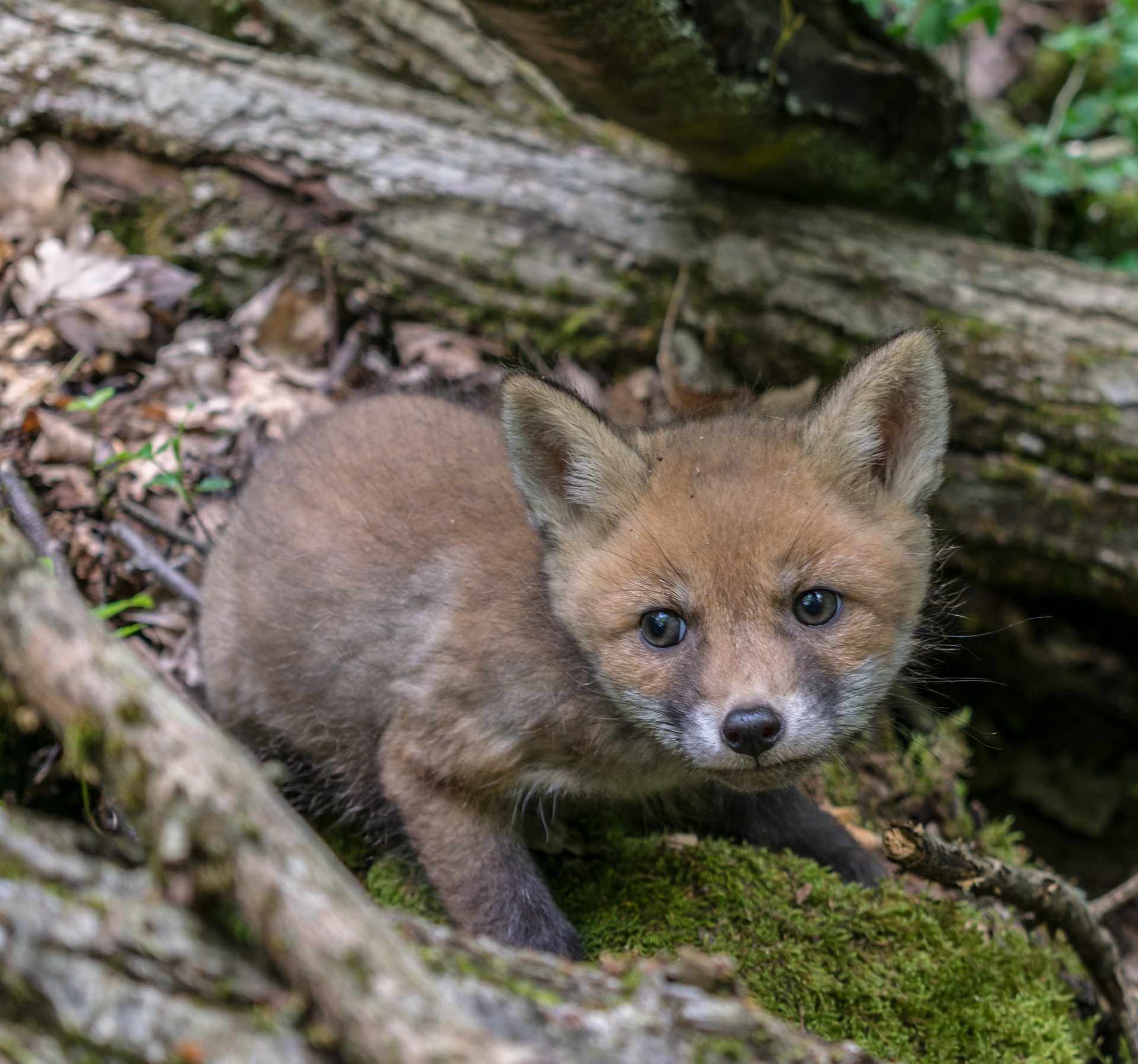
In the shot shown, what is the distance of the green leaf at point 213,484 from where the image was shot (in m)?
4.77

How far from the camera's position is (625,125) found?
17.5ft

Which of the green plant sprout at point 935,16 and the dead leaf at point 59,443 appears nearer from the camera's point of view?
the dead leaf at point 59,443

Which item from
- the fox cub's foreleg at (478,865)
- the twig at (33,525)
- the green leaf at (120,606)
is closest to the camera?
the fox cub's foreleg at (478,865)

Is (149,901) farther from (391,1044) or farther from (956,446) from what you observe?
(956,446)

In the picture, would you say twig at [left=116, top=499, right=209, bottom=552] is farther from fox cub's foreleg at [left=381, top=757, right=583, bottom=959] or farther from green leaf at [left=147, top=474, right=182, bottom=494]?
fox cub's foreleg at [left=381, top=757, right=583, bottom=959]

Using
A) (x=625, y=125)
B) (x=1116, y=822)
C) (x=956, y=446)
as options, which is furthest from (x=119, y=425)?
(x=1116, y=822)

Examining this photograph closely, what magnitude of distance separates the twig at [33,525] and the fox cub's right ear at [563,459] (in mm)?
2062

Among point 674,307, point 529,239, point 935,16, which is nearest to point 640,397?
point 674,307

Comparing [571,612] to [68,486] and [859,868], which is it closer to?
[859,868]

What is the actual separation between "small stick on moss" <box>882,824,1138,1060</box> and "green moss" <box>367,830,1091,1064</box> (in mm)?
152

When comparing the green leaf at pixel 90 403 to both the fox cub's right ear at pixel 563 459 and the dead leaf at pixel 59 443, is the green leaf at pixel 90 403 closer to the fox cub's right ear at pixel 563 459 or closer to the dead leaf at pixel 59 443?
the dead leaf at pixel 59 443

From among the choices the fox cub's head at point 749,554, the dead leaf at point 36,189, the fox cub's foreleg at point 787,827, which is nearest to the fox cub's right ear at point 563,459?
the fox cub's head at point 749,554

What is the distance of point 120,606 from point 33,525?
0.72m

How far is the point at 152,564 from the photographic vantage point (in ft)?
15.0
